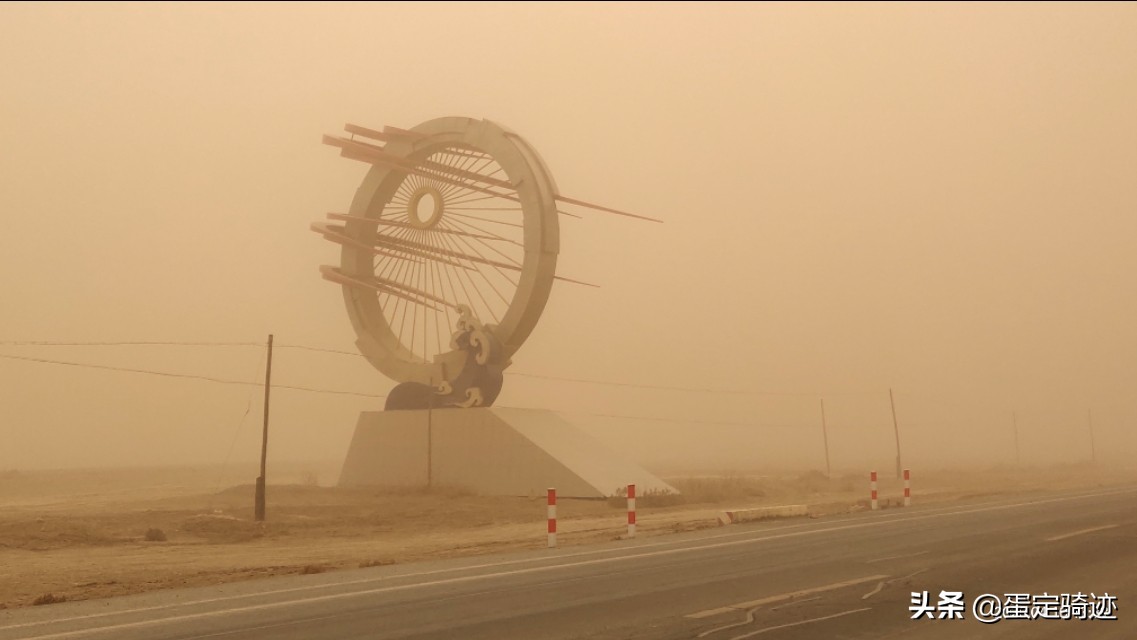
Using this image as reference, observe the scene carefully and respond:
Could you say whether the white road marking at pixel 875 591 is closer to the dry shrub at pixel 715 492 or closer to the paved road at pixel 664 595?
the paved road at pixel 664 595

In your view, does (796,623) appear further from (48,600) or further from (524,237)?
(524,237)

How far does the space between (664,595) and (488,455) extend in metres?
23.4

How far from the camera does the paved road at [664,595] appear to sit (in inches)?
340

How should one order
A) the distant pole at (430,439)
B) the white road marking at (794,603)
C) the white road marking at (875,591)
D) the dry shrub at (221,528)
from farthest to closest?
the distant pole at (430,439)
the dry shrub at (221,528)
the white road marking at (875,591)
the white road marking at (794,603)

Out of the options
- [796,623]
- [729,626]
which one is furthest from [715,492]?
[729,626]

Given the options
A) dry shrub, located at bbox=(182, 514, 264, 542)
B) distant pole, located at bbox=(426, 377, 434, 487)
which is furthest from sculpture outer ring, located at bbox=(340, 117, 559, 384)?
dry shrub, located at bbox=(182, 514, 264, 542)

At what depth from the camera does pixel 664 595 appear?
34.2ft

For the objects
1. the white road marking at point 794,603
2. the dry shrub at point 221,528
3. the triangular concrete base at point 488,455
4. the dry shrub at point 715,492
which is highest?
the triangular concrete base at point 488,455

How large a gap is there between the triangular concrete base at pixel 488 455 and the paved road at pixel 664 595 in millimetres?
15551

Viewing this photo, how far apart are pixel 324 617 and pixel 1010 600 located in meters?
6.22

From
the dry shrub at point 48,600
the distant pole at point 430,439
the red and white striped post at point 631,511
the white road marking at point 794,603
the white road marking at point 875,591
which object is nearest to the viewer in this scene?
the white road marking at point 794,603

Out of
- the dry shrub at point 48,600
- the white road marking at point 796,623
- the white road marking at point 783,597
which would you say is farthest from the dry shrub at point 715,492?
the white road marking at point 796,623

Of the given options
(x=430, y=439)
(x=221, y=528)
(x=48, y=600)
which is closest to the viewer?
(x=48, y=600)

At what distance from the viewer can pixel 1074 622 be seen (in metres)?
8.96
